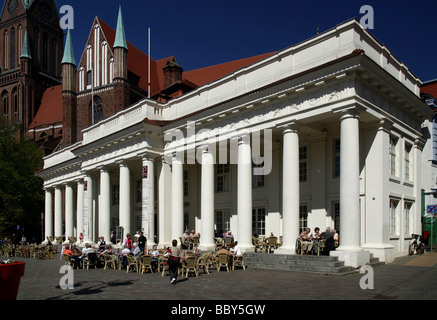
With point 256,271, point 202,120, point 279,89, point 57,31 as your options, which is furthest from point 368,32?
point 57,31

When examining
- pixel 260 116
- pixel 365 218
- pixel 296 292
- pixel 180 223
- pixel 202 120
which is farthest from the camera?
pixel 180 223

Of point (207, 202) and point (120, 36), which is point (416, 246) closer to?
point (207, 202)

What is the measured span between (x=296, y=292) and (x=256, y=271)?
17.4ft

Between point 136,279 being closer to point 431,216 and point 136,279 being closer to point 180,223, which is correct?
point 180,223

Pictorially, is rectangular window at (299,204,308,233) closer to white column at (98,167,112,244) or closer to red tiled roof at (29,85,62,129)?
white column at (98,167,112,244)

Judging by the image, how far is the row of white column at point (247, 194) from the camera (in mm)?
15023

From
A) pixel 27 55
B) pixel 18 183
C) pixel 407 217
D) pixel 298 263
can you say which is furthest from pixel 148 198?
pixel 27 55

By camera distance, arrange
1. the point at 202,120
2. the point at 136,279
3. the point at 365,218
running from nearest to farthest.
→ the point at 136,279 < the point at 365,218 < the point at 202,120

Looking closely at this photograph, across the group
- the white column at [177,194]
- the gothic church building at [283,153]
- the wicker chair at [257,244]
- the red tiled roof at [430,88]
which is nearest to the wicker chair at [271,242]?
the wicker chair at [257,244]

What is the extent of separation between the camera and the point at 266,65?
19406 millimetres

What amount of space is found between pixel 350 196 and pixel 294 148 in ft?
10.8

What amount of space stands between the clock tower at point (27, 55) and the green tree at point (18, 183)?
23.9 metres

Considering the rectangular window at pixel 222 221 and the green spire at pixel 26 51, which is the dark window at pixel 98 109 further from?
the green spire at pixel 26 51

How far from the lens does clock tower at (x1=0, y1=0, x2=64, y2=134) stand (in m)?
71.8
